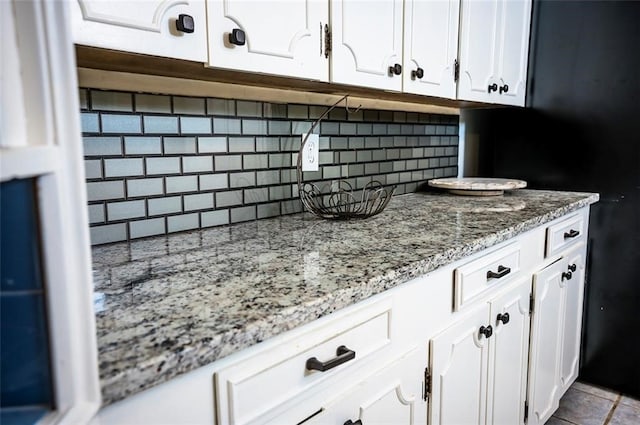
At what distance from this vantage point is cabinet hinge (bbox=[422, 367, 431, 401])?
1.04 meters

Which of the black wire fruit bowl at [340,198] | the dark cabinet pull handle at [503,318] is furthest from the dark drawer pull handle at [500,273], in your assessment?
the black wire fruit bowl at [340,198]

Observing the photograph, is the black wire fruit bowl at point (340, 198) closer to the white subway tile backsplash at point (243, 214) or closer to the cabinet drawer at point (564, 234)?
the white subway tile backsplash at point (243, 214)

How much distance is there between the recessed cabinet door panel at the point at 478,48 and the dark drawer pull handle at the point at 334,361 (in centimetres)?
122

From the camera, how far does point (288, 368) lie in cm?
71

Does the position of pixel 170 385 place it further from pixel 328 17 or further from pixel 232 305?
pixel 328 17

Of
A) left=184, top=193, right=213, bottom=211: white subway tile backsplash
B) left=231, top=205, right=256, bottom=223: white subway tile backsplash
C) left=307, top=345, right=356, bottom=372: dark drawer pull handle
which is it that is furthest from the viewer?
left=231, top=205, right=256, bottom=223: white subway tile backsplash

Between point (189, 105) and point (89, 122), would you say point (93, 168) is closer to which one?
point (89, 122)

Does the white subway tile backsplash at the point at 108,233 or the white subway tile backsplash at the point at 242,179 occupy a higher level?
the white subway tile backsplash at the point at 242,179

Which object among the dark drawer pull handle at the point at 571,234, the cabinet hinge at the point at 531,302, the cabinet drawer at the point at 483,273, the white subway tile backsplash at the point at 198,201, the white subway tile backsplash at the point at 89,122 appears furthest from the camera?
the dark drawer pull handle at the point at 571,234

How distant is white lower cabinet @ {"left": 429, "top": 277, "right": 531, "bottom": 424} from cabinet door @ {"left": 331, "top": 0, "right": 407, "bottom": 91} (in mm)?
695

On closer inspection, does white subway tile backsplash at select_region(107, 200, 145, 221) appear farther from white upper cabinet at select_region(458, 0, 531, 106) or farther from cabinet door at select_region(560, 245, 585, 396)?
cabinet door at select_region(560, 245, 585, 396)

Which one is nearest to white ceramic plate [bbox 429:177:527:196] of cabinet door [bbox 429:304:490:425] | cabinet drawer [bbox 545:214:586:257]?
cabinet drawer [bbox 545:214:586:257]

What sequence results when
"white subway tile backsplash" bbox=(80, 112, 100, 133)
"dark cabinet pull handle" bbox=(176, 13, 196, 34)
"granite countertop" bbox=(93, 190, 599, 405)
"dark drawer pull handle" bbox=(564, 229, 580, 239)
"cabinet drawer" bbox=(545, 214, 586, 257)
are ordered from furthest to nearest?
"dark drawer pull handle" bbox=(564, 229, 580, 239), "cabinet drawer" bbox=(545, 214, 586, 257), "white subway tile backsplash" bbox=(80, 112, 100, 133), "dark cabinet pull handle" bbox=(176, 13, 196, 34), "granite countertop" bbox=(93, 190, 599, 405)

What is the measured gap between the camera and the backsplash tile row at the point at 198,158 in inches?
41.3
